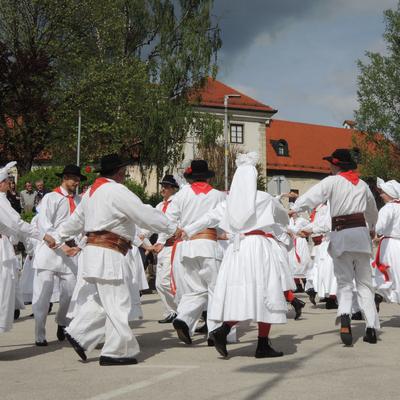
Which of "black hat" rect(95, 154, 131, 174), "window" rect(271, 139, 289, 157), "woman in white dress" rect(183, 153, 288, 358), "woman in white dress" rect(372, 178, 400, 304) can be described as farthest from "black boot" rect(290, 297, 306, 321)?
"window" rect(271, 139, 289, 157)

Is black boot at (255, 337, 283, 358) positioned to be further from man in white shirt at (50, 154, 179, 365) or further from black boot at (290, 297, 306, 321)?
black boot at (290, 297, 306, 321)

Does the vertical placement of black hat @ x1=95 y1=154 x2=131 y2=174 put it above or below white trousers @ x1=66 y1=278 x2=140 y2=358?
above

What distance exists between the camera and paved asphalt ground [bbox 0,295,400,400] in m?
5.78

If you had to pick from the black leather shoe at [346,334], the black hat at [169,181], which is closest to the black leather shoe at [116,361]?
the black leather shoe at [346,334]

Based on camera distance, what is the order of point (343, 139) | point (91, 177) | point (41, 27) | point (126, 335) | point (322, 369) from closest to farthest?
1. point (322, 369)
2. point (126, 335)
3. point (91, 177)
4. point (41, 27)
5. point (343, 139)

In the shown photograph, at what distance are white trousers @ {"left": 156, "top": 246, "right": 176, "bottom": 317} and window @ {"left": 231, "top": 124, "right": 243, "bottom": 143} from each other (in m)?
46.7

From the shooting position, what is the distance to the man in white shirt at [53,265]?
911 centimetres

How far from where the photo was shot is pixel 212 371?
6.82m

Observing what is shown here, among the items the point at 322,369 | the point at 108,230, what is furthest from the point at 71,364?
the point at 322,369

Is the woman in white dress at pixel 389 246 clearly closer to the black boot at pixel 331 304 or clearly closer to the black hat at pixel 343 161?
the black hat at pixel 343 161

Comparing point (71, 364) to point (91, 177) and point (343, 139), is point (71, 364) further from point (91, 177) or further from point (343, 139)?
point (343, 139)

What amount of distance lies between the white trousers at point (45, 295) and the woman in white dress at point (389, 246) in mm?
4309

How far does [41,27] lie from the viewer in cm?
3975

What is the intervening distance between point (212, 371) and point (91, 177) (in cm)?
2152
